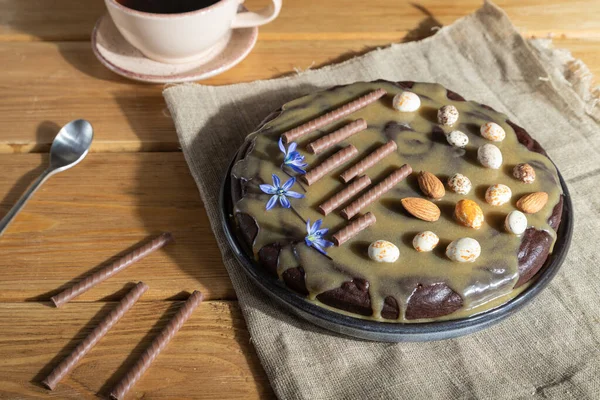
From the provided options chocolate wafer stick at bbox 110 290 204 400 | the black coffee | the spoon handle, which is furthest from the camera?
the black coffee

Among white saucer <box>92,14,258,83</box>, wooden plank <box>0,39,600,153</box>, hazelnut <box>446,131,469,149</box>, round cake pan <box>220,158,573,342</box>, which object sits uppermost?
hazelnut <box>446,131,469,149</box>

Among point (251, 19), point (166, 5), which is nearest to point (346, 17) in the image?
point (251, 19)

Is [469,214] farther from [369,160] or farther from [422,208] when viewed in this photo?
[369,160]

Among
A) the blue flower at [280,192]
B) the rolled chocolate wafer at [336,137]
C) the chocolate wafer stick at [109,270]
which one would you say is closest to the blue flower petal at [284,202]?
the blue flower at [280,192]

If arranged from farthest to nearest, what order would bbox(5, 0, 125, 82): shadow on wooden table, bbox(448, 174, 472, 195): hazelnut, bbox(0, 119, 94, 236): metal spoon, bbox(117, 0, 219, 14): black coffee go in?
bbox(5, 0, 125, 82): shadow on wooden table < bbox(117, 0, 219, 14): black coffee < bbox(0, 119, 94, 236): metal spoon < bbox(448, 174, 472, 195): hazelnut

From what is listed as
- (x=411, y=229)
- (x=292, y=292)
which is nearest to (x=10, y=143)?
(x=292, y=292)

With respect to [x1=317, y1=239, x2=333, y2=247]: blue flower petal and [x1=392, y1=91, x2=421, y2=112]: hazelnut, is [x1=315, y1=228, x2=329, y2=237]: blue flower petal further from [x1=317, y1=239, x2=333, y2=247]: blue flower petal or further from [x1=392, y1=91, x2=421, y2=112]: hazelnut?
[x1=392, y1=91, x2=421, y2=112]: hazelnut

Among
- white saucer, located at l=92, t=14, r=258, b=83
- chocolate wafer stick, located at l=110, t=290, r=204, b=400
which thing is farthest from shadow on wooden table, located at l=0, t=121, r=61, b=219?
chocolate wafer stick, located at l=110, t=290, r=204, b=400
